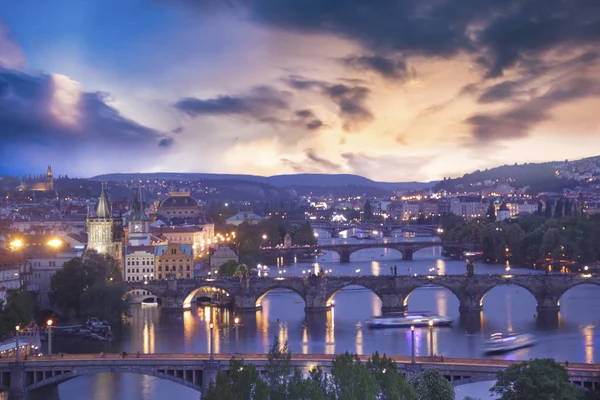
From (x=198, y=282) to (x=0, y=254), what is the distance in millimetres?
8607

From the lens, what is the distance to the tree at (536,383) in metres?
18.5

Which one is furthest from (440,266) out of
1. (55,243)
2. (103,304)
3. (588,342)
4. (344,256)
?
(588,342)

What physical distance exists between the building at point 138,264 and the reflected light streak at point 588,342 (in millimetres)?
23449

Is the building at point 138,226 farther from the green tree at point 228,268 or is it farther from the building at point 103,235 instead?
the green tree at point 228,268

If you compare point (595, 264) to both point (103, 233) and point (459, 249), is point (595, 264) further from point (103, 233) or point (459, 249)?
point (103, 233)

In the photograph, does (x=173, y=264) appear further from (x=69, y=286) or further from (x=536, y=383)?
(x=536, y=383)

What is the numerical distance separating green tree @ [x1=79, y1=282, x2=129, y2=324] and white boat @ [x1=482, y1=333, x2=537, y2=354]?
47.7 feet

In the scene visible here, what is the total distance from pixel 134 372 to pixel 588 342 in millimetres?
15212

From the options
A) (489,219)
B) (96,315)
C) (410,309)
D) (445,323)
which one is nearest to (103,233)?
(96,315)

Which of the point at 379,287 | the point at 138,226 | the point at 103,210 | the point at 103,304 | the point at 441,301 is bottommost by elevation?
the point at 441,301

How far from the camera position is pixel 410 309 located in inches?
1560

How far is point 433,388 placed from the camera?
19625 mm

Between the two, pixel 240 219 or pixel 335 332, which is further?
pixel 240 219

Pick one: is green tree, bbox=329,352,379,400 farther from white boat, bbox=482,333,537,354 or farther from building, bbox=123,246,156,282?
building, bbox=123,246,156,282
